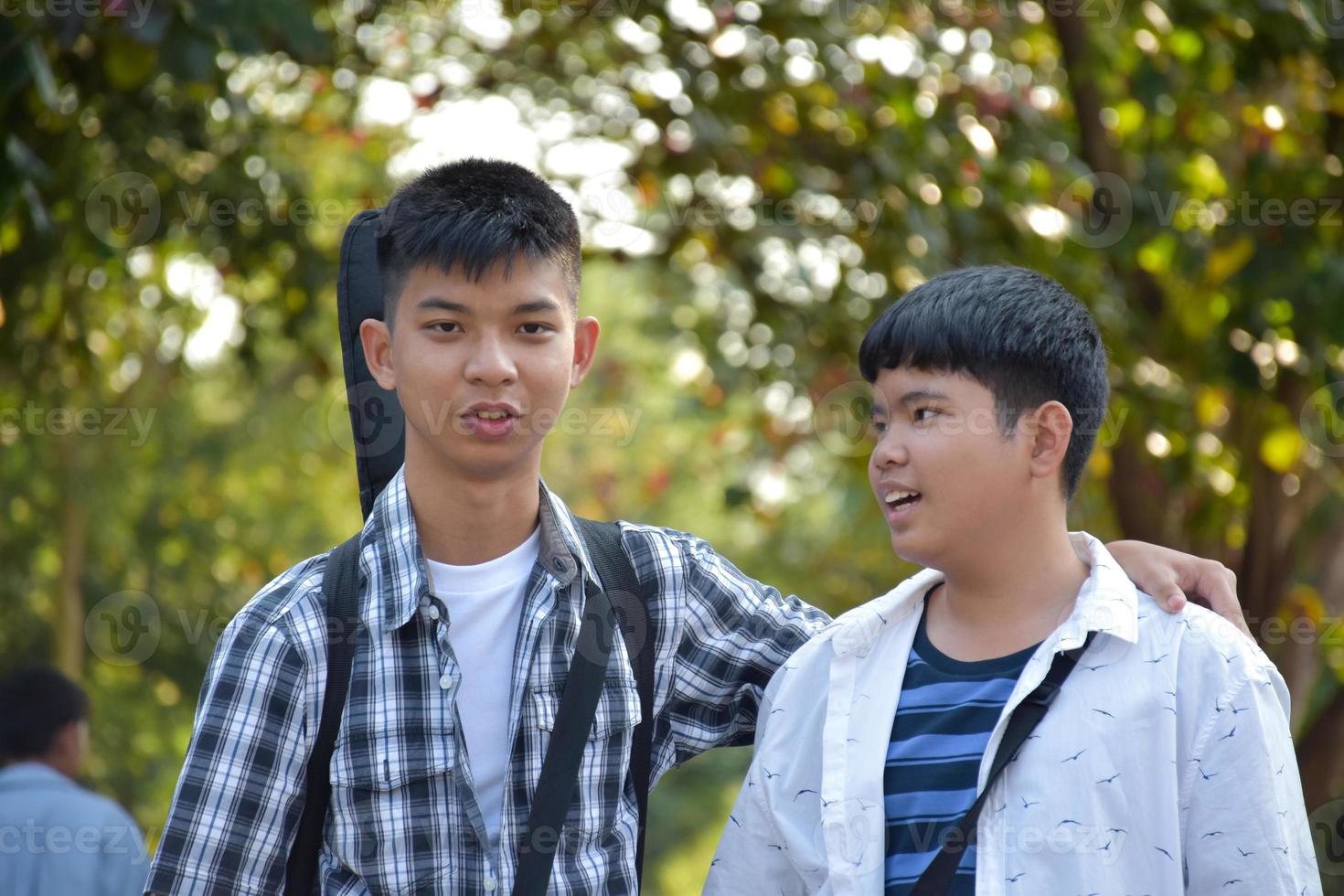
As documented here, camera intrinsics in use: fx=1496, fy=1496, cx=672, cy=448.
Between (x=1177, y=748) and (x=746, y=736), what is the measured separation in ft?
2.56

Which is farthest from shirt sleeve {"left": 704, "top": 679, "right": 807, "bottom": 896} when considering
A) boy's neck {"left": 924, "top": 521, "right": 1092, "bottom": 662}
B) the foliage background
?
the foliage background

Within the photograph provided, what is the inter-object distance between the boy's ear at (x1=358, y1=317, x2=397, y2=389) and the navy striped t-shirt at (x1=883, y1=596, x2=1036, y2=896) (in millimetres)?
947

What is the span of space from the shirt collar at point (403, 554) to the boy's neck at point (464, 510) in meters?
0.03

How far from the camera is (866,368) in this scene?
2.37 metres

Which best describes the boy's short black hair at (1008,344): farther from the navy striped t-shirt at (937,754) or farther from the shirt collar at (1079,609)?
the navy striped t-shirt at (937,754)

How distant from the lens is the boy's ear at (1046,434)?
88.9 inches

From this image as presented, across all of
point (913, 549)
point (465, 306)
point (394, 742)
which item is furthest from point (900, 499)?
point (394, 742)

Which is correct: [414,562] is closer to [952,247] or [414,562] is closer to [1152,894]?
[1152,894]

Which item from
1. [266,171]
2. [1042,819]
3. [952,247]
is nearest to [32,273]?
[266,171]

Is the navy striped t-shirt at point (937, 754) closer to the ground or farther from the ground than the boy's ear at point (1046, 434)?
closer to the ground

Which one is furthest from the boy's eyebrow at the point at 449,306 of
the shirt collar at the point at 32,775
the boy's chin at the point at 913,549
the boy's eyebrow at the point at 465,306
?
the shirt collar at the point at 32,775

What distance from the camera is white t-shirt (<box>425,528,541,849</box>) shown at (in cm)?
222

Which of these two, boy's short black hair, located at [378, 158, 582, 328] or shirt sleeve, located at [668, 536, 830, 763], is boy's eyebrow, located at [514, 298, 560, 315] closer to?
boy's short black hair, located at [378, 158, 582, 328]

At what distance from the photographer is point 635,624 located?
2396 millimetres
